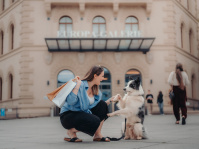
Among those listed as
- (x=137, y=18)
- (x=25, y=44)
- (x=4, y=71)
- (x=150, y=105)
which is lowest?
(x=150, y=105)

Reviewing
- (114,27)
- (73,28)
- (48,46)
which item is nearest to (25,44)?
(48,46)

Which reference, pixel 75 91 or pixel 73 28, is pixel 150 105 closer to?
pixel 73 28

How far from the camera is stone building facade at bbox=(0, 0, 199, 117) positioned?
74.7 ft

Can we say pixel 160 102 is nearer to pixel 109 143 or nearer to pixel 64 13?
pixel 64 13

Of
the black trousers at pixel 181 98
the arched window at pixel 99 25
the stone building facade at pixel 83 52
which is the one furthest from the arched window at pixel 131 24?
the black trousers at pixel 181 98

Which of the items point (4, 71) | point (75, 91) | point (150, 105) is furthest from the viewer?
point (4, 71)

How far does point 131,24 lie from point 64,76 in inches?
254

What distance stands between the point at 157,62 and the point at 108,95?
14.6 ft

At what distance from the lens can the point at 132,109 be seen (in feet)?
17.4

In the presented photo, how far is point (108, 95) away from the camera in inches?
910

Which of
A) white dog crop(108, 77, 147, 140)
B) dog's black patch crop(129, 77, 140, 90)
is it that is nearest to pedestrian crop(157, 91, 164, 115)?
white dog crop(108, 77, 147, 140)

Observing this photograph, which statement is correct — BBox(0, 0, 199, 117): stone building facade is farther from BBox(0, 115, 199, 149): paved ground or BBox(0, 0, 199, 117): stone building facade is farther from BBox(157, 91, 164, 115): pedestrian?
BBox(0, 115, 199, 149): paved ground

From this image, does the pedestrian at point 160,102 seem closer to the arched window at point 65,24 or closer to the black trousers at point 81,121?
the arched window at point 65,24

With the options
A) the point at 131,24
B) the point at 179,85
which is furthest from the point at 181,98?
the point at 131,24
